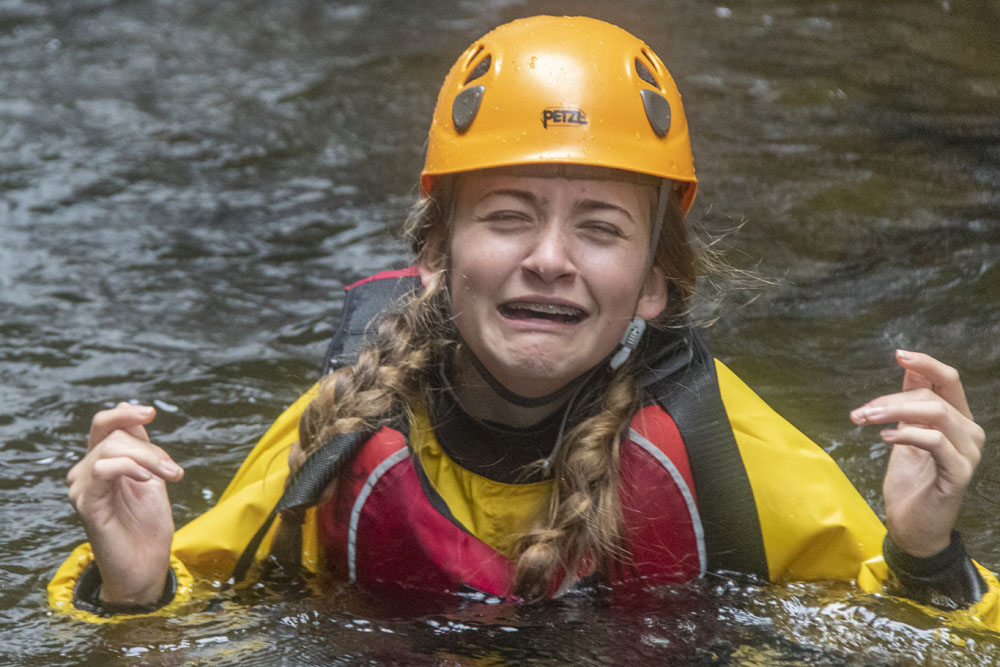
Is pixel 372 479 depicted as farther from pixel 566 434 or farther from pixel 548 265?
pixel 548 265

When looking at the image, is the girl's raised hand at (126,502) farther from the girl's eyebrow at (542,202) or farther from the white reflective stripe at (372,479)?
the girl's eyebrow at (542,202)

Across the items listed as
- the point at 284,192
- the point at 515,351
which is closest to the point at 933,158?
the point at 284,192

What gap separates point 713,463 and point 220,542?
4.67ft

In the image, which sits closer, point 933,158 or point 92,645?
point 92,645

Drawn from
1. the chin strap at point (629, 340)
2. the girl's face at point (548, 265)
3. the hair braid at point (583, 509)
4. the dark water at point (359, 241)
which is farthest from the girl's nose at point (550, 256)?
the dark water at point (359, 241)

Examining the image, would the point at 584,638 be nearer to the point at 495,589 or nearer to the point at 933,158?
the point at 495,589

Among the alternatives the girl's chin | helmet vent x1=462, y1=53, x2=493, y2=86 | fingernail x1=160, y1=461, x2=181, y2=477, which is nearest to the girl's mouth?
the girl's chin

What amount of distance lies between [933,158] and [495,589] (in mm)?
5391

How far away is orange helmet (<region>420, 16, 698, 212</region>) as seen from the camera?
3.02 meters

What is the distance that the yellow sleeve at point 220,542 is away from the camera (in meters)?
3.24

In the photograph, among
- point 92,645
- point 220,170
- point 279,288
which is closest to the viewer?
point 92,645

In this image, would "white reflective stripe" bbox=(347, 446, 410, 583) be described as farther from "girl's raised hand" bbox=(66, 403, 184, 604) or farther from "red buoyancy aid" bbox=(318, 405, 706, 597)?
"girl's raised hand" bbox=(66, 403, 184, 604)

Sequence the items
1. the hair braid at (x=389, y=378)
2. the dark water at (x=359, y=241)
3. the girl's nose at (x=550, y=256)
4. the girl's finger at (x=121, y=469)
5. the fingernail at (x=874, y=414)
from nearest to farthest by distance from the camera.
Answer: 1. the fingernail at (x=874, y=414)
2. the girl's finger at (x=121, y=469)
3. the girl's nose at (x=550, y=256)
4. the dark water at (x=359, y=241)
5. the hair braid at (x=389, y=378)

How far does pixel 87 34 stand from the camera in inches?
424
